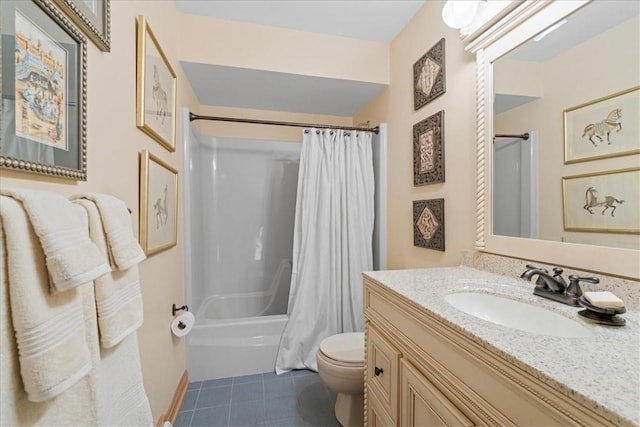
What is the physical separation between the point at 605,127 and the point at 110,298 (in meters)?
1.48

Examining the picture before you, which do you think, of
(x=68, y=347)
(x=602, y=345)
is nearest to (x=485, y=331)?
(x=602, y=345)

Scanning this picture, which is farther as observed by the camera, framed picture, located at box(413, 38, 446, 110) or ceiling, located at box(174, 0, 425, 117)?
ceiling, located at box(174, 0, 425, 117)

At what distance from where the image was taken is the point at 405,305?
93 cm

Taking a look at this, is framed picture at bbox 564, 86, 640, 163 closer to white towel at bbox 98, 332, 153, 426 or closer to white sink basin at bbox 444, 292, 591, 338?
white sink basin at bbox 444, 292, 591, 338

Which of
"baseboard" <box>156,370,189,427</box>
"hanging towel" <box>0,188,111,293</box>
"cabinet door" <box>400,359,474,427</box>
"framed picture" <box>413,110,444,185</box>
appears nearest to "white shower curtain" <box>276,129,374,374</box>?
"framed picture" <box>413,110,444,185</box>

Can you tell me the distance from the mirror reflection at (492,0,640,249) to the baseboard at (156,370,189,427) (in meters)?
1.88

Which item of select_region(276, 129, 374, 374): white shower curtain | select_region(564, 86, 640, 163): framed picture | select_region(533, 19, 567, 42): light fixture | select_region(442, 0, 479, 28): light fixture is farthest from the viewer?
select_region(276, 129, 374, 374): white shower curtain

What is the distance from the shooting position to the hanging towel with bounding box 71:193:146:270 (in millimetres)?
695

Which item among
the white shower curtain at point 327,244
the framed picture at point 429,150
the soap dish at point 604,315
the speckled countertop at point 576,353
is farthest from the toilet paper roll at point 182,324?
the soap dish at point 604,315

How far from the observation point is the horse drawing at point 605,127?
2.68ft

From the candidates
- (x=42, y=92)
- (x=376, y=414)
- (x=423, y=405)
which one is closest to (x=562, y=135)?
(x=423, y=405)

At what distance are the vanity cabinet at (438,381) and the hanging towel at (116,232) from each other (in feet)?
2.77

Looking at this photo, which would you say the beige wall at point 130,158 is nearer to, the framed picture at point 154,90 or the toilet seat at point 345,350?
the framed picture at point 154,90

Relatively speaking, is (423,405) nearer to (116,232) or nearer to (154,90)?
(116,232)
